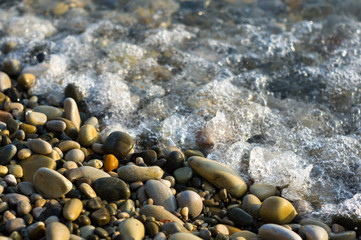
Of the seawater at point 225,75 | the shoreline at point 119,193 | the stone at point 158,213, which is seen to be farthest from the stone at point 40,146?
the stone at point 158,213

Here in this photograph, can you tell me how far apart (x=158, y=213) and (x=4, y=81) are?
6.32ft

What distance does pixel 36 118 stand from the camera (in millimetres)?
2805

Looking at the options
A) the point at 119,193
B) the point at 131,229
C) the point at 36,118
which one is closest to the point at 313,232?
the point at 131,229

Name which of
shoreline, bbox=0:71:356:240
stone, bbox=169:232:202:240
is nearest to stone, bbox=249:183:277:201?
shoreline, bbox=0:71:356:240

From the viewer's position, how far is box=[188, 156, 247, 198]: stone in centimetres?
248

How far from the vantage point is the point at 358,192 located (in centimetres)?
258

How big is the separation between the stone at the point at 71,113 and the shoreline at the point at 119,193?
0.06 metres

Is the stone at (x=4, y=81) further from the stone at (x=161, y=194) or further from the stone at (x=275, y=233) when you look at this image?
the stone at (x=275, y=233)

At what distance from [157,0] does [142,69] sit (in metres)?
1.69

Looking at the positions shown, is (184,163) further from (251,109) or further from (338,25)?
(338,25)

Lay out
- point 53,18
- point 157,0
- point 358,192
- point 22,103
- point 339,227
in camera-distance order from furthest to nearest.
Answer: point 157,0
point 53,18
point 22,103
point 358,192
point 339,227

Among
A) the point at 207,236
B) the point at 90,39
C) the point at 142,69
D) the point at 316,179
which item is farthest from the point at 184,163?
the point at 90,39

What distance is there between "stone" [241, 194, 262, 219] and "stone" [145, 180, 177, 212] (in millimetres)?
425

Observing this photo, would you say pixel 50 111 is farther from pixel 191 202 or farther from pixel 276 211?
pixel 276 211
